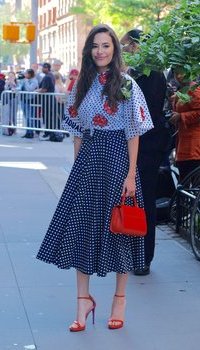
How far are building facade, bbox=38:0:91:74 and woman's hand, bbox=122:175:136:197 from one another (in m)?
70.5

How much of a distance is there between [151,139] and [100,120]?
4.61 ft

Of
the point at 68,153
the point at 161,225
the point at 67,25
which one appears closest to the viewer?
the point at 161,225

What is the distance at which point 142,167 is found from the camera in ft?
21.1

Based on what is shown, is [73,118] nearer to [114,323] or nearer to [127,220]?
[127,220]

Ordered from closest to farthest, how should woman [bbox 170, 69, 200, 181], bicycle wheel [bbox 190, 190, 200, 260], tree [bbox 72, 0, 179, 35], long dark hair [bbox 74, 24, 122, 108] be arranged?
long dark hair [bbox 74, 24, 122, 108] < bicycle wheel [bbox 190, 190, 200, 260] < woman [bbox 170, 69, 200, 181] < tree [bbox 72, 0, 179, 35]

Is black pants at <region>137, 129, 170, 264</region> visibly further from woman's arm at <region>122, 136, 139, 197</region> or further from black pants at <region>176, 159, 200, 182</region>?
black pants at <region>176, 159, 200, 182</region>

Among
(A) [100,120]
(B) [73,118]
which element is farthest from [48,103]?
(A) [100,120]

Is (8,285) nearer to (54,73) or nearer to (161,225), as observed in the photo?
(161,225)

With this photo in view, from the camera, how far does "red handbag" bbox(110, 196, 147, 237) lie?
5004mm

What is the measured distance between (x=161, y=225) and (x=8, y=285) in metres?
2.86

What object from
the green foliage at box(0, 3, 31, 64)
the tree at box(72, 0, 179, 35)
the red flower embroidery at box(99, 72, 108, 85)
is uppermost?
the tree at box(72, 0, 179, 35)

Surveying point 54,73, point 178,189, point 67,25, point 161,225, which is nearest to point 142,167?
point 178,189

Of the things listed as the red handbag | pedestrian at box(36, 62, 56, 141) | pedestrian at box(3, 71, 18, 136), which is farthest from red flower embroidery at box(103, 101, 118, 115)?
pedestrian at box(3, 71, 18, 136)

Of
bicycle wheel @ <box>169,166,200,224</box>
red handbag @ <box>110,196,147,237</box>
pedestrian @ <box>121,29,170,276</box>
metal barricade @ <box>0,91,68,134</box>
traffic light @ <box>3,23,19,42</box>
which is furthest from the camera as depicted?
traffic light @ <box>3,23,19,42</box>
